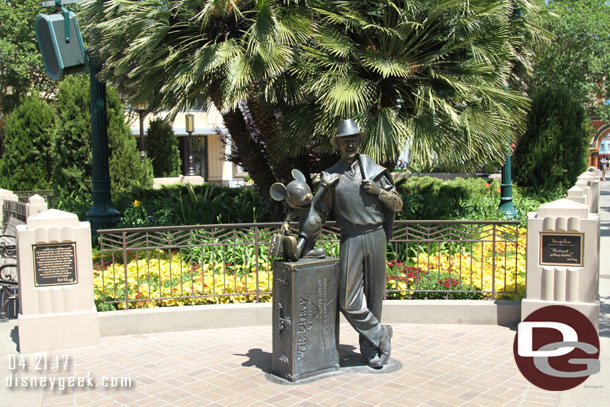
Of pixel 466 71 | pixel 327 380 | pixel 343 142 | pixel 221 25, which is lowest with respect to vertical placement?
pixel 327 380

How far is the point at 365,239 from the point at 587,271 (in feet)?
8.71

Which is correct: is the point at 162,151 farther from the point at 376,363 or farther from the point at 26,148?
the point at 376,363

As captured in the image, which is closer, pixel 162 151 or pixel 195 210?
pixel 195 210

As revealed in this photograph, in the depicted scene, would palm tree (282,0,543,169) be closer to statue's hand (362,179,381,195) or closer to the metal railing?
the metal railing

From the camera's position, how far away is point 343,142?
527 centimetres

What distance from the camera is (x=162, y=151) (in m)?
27.1

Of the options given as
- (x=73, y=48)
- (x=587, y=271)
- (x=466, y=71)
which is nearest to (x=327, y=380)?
(x=587, y=271)

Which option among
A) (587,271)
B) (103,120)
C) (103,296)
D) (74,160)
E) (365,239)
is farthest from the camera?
(74,160)

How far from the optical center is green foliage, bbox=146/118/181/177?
26.8 metres

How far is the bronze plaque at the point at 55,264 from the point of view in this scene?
6.27 meters

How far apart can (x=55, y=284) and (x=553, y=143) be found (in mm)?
13137

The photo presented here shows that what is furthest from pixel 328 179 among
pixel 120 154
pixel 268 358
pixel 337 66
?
pixel 120 154

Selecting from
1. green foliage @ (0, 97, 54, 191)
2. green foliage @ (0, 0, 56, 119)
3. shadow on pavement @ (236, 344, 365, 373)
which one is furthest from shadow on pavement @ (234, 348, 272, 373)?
green foliage @ (0, 0, 56, 119)

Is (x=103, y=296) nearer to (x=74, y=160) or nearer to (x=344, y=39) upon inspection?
(x=344, y=39)
